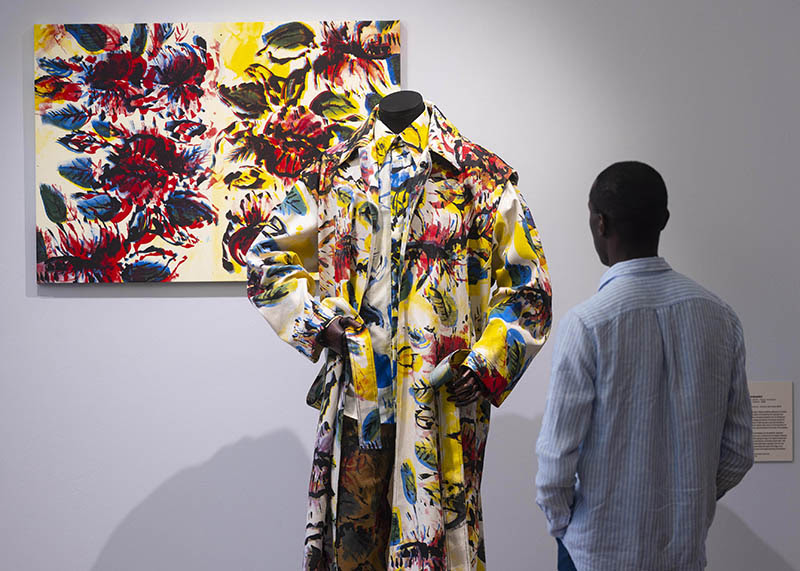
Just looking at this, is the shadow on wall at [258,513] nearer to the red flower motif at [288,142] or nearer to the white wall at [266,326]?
the white wall at [266,326]

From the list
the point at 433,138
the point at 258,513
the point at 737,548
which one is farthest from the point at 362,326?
the point at 737,548

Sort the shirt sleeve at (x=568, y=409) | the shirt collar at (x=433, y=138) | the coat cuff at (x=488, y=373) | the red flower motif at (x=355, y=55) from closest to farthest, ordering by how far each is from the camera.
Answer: the shirt sleeve at (x=568, y=409) < the coat cuff at (x=488, y=373) < the shirt collar at (x=433, y=138) < the red flower motif at (x=355, y=55)

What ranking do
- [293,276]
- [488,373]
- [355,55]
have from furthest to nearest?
[355,55]
[293,276]
[488,373]

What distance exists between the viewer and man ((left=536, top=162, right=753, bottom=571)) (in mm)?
1231

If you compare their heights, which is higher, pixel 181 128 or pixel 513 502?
pixel 181 128

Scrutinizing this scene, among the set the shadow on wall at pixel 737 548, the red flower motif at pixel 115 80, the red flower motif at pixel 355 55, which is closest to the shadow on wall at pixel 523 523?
the shadow on wall at pixel 737 548

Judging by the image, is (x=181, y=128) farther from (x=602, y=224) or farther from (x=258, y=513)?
(x=602, y=224)

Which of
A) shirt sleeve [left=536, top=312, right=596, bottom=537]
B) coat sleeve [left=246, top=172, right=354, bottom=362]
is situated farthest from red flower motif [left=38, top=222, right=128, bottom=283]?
shirt sleeve [left=536, top=312, right=596, bottom=537]

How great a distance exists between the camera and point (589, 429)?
1.26 m

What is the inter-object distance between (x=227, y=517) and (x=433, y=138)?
142 cm

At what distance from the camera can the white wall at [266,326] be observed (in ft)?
7.48

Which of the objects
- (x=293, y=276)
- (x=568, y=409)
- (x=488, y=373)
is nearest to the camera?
(x=568, y=409)

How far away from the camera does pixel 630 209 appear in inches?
49.8

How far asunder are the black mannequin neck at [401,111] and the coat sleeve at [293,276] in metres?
0.25
